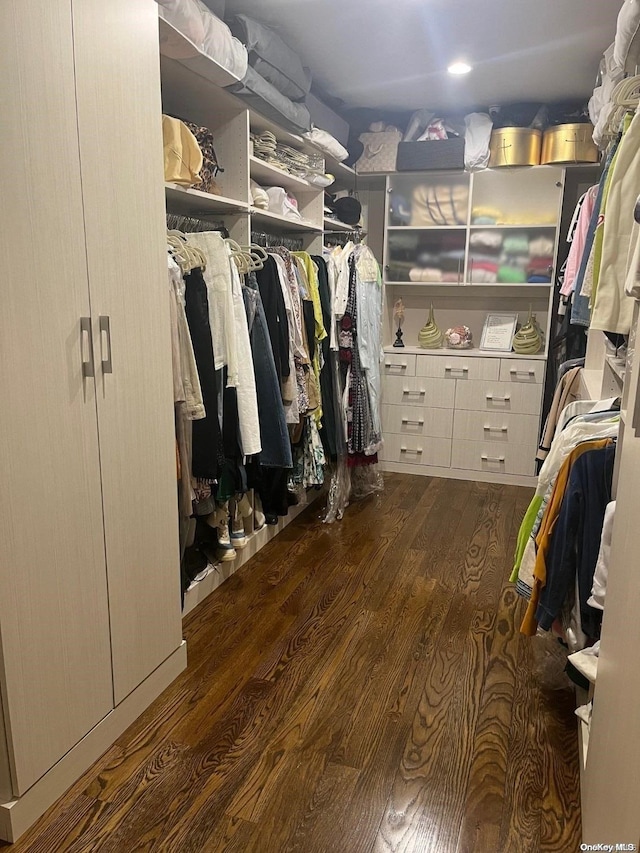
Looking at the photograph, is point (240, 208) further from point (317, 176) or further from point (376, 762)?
point (376, 762)

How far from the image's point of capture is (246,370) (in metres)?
2.50

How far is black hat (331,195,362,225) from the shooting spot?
4.15m

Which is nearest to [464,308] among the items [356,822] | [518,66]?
[518,66]

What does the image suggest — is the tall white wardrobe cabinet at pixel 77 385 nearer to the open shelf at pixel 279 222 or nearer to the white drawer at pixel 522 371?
the open shelf at pixel 279 222

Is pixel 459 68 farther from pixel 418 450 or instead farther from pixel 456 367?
pixel 418 450

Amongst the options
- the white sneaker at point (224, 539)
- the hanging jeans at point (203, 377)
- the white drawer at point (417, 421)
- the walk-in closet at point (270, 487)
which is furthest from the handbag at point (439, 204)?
the white sneaker at point (224, 539)

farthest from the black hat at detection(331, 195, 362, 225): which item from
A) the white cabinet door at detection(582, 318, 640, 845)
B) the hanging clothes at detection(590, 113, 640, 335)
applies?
the white cabinet door at detection(582, 318, 640, 845)

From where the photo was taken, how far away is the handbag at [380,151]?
4273 millimetres

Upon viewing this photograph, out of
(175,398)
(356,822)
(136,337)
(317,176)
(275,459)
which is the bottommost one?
(356,822)

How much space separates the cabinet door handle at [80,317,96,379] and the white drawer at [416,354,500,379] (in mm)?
3127

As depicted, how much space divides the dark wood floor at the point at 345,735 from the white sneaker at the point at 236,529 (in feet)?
0.61

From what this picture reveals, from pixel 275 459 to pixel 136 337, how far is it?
1108mm

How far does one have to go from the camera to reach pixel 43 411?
5.01 feet

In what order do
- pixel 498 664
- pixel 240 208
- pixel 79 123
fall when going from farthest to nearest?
1. pixel 240 208
2. pixel 498 664
3. pixel 79 123
